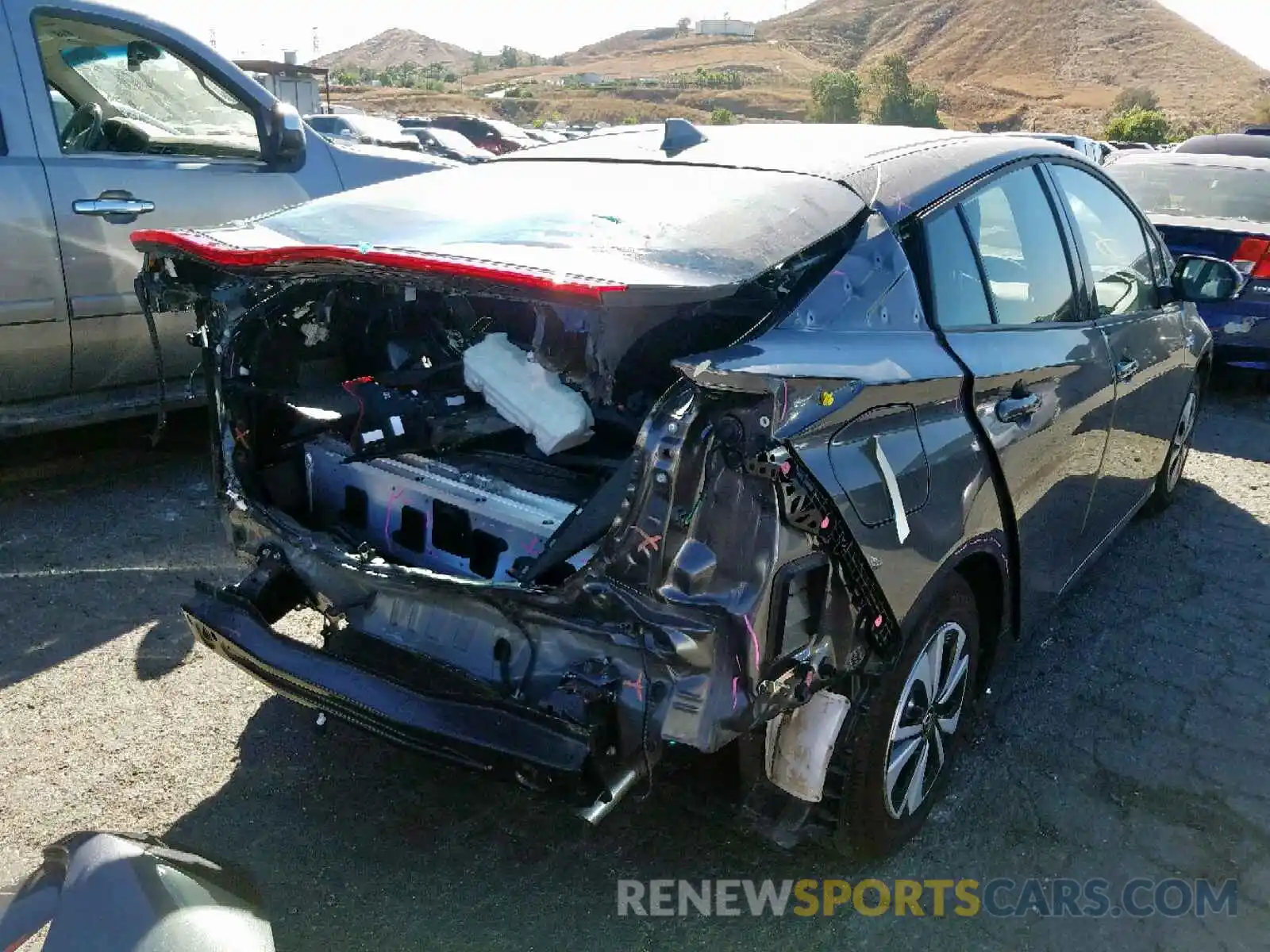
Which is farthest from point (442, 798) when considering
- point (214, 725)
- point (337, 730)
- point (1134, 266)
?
point (1134, 266)

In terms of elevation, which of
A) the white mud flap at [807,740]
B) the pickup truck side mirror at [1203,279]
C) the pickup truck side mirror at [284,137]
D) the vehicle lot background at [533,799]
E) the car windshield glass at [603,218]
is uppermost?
the car windshield glass at [603,218]

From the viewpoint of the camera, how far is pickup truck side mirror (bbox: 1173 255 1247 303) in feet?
13.5

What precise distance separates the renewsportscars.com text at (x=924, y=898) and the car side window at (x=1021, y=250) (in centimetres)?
148

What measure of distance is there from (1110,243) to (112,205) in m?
4.05

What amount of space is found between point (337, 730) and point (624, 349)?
1.46 metres

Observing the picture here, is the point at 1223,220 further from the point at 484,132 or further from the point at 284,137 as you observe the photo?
the point at 484,132

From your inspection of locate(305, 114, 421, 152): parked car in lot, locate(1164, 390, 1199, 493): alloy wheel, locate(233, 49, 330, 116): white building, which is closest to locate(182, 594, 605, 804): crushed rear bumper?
locate(1164, 390, 1199, 493): alloy wheel

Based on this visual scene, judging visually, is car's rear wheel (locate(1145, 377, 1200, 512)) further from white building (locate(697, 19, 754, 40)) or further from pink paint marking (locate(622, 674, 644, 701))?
white building (locate(697, 19, 754, 40))

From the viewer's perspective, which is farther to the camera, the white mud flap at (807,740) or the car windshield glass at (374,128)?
the car windshield glass at (374,128)

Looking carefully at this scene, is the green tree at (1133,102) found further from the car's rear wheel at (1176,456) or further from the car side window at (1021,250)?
the car side window at (1021,250)

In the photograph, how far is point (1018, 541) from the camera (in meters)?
2.90

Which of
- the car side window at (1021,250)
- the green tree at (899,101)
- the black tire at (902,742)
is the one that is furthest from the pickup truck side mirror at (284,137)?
the green tree at (899,101)

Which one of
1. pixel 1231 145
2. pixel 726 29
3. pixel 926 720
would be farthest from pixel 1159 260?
pixel 726 29

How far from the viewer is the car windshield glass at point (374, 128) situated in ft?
63.8
